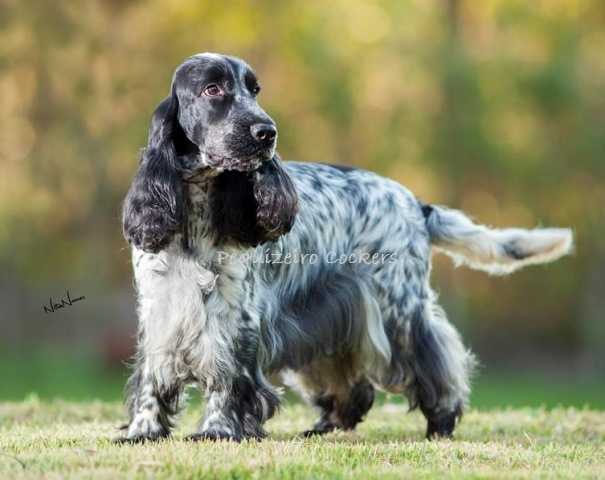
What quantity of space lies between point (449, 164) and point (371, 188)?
12.6m

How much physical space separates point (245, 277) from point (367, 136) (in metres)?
14.4

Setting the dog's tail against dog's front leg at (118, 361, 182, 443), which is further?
the dog's tail

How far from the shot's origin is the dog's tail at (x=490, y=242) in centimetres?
688

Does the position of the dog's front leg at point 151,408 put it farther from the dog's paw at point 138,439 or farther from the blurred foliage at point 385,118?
the blurred foliage at point 385,118

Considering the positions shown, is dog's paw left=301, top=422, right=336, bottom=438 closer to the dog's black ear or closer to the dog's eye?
the dog's black ear

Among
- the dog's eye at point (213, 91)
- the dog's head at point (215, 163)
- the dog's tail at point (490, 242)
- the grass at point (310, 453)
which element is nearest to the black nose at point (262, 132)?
the dog's head at point (215, 163)

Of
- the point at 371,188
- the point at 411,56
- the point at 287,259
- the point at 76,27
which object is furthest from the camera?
the point at 411,56

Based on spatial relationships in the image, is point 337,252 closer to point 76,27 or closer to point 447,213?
point 447,213

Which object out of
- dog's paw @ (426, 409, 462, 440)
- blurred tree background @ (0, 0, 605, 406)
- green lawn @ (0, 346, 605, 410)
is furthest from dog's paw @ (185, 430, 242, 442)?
blurred tree background @ (0, 0, 605, 406)

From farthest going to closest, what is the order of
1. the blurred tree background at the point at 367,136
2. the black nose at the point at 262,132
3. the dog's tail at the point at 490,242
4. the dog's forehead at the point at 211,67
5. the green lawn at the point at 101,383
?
1. the blurred tree background at the point at 367,136
2. the green lawn at the point at 101,383
3. the dog's tail at the point at 490,242
4. the dog's forehead at the point at 211,67
5. the black nose at the point at 262,132

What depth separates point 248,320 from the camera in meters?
5.45

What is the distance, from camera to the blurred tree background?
18.5m

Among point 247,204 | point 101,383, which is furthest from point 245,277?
point 101,383

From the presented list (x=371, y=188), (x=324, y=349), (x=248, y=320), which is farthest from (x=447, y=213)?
(x=248, y=320)
